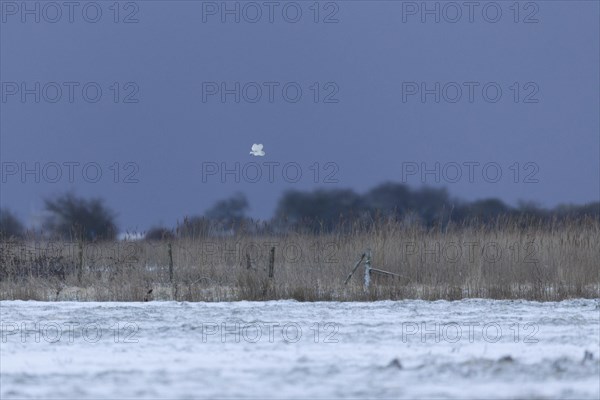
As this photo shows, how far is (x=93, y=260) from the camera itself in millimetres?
18562

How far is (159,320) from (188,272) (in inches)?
255

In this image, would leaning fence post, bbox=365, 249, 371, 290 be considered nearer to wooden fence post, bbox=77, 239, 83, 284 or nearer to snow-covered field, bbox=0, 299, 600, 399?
snow-covered field, bbox=0, 299, 600, 399

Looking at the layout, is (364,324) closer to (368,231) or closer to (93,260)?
(368,231)

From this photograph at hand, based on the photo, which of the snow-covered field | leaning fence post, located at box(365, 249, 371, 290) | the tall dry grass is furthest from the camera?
leaning fence post, located at box(365, 249, 371, 290)

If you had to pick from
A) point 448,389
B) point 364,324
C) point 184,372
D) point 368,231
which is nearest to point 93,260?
point 368,231

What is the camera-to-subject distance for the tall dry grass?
1409 centimetres

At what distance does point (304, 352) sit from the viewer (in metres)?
7.84

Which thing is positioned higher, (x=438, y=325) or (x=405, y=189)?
(x=405, y=189)

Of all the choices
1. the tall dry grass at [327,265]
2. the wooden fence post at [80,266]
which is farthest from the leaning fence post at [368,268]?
the wooden fence post at [80,266]

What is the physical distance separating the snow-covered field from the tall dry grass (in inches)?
77.6

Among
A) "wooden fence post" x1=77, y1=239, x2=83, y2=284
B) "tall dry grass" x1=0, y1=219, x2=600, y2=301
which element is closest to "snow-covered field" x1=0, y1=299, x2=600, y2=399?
"tall dry grass" x1=0, y1=219, x2=600, y2=301

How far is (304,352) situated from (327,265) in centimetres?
827

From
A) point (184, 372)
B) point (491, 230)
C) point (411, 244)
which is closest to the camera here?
point (184, 372)

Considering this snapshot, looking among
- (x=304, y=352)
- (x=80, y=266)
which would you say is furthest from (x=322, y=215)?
(x=304, y=352)
